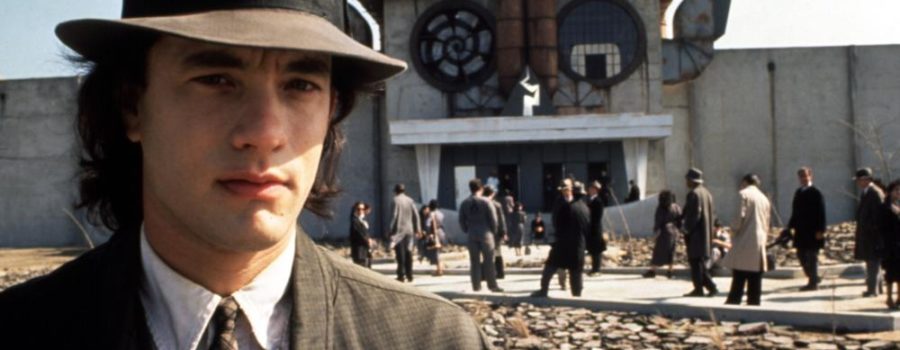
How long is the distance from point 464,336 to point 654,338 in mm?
7623

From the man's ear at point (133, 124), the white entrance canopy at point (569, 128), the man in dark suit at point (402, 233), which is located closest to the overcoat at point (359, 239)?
the man in dark suit at point (402, 233)

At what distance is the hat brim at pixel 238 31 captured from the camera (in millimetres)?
1646

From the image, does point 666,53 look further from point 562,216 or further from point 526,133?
point 562,216

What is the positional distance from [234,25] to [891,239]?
10533 millimetres

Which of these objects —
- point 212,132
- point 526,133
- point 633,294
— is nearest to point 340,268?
point 212,132

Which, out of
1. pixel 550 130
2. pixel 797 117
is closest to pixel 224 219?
pixel 550 130

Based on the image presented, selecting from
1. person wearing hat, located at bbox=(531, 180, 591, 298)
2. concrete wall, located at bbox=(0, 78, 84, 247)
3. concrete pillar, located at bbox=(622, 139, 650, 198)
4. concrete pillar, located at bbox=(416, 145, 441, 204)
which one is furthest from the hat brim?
concrete wall, located at bbox=(0, 78, 84, 247)

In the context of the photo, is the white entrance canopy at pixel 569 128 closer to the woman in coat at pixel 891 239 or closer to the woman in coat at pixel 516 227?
the woman in coat at pixel 516 227

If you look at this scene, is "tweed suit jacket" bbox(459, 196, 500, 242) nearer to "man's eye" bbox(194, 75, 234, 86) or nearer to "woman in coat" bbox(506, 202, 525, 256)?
"woman in coat" bbox(506, 202, 525, 256)

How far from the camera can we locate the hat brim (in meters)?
1.65

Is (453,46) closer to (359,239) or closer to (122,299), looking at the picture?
(359,239)

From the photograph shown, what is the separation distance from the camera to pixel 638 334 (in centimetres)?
943

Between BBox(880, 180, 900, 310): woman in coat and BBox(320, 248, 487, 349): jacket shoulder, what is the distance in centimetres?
992

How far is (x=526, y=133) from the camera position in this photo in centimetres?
3070
